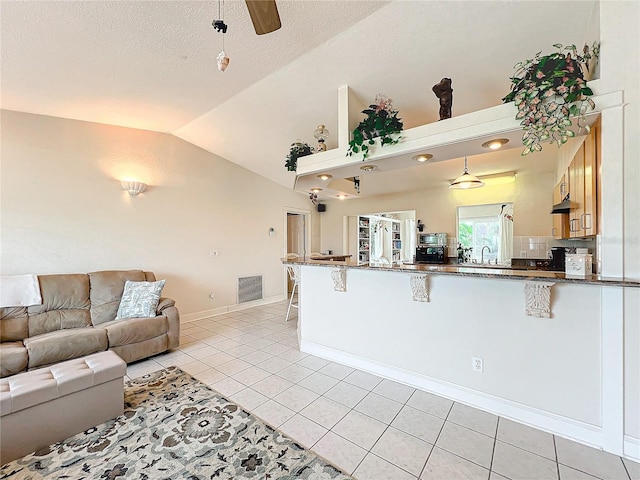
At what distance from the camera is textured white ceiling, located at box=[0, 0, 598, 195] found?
79.1 inches

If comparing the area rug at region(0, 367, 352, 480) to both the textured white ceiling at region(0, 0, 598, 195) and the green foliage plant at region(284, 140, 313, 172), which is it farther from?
the textured white ceiling at region(0, 0, 598, 195)

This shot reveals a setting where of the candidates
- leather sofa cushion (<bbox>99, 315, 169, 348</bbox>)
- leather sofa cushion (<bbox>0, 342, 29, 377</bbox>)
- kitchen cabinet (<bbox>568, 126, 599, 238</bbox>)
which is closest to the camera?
kitchen cabinet (<bbox>568, 126, 599, 238</bbox>)

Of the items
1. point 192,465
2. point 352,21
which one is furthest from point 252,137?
point 192,465

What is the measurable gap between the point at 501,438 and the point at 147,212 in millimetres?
4874

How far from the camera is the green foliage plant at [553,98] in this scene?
169 centimetres

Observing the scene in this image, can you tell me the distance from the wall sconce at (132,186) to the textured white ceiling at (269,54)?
2.77 ft

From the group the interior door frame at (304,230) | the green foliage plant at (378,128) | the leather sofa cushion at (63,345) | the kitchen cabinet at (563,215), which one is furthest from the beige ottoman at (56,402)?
the kitchen cabinet at (563,215)

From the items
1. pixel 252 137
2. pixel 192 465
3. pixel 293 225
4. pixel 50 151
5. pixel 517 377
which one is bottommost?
pixel 192 465

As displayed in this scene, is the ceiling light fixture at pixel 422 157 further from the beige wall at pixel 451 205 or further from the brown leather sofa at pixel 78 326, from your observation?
the brown leather sofa at pixel 78 326

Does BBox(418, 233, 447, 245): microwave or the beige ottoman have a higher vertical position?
BBox(418, 233, 447, 245): microwave

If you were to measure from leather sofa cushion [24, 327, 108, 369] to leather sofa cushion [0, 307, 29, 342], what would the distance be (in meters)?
0.20

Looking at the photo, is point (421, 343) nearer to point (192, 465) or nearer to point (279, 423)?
point (279, 423)

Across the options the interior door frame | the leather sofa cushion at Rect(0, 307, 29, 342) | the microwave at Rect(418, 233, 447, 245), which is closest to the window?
the microwave at Rect(418, 233, 447, 245)

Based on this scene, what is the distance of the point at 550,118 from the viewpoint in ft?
5.66
